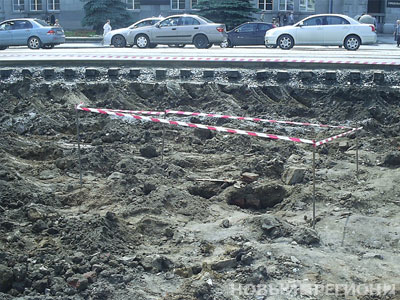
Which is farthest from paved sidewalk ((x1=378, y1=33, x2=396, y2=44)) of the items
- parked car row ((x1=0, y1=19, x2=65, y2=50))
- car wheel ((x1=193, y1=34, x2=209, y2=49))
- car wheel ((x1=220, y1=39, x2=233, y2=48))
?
parked car row ((x1=0, y1=19, x2=65, y2=50))

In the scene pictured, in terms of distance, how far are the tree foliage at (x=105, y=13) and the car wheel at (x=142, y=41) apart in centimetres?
1255

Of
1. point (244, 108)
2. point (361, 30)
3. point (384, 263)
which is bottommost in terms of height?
point (384, 263)

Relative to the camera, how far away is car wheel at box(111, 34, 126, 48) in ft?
97.2

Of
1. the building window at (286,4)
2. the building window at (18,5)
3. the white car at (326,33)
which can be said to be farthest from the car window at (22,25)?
the building window at (286,4)

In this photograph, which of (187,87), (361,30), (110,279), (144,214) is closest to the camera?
(110,279)

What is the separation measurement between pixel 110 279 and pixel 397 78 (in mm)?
12320

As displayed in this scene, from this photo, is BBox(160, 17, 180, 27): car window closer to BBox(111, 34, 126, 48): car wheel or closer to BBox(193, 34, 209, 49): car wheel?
BBox(193, 34, 209, 49): car wheel

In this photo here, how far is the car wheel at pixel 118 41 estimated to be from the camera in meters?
29.6

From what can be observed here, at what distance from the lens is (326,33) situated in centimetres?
2805

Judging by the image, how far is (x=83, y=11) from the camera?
44.7 metres

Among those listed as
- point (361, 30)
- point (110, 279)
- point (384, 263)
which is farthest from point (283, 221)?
point (361, 30)

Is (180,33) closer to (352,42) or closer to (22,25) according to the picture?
(352,42)

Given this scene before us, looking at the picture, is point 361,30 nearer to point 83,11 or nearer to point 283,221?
point 283,221

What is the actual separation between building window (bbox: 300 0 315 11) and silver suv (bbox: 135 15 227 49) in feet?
52.6
